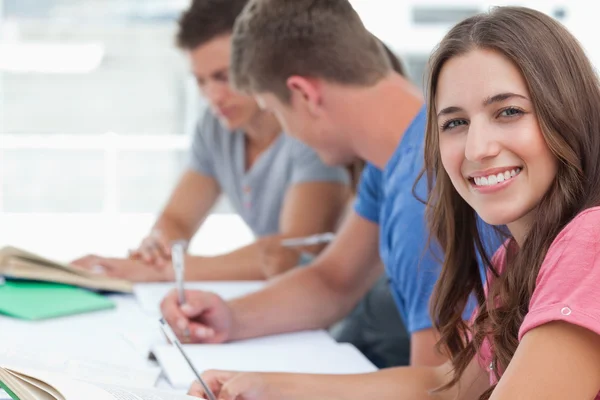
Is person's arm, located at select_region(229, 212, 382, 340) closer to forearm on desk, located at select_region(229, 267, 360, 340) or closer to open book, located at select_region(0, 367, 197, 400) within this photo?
forearm on desk, located at select_region(229, 267, 360, 340)

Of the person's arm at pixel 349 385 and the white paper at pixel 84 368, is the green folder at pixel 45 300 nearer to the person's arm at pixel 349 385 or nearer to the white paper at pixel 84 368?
the white paper at pixel 84 368

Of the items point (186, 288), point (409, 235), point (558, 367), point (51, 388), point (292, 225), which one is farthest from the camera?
point (292, 225)

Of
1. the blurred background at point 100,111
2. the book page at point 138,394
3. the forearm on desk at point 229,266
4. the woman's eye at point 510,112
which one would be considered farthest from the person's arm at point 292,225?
the blurred background at point 100,111

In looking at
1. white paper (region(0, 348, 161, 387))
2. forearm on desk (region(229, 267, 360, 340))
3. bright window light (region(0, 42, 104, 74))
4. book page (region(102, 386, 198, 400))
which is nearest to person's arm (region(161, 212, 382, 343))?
forearm on desk (region(229, 267, 360, 340))

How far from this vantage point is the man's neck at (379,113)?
160 cm

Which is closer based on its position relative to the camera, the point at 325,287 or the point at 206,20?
the point at 325,287

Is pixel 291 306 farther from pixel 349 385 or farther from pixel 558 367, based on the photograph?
pixel 558 367

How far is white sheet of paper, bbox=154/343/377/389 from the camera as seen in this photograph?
1.33m

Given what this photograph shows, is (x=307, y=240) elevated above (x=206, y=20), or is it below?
below

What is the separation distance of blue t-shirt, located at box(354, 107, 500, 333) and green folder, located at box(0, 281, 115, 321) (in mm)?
545

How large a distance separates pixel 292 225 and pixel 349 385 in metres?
0.99

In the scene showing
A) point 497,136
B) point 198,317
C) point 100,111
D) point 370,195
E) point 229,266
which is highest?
point 497,136

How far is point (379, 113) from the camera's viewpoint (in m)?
1.61

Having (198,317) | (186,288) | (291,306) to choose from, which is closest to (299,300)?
(291,306)
